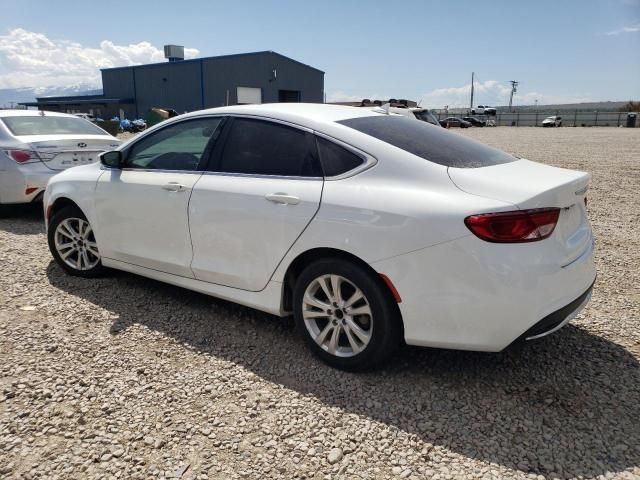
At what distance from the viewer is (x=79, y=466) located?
2359mm

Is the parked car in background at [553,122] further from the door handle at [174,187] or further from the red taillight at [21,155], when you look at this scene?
the door handle at [174,187]

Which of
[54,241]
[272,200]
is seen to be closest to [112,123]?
[54,241]

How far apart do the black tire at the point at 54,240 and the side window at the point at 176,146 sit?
0.83 m

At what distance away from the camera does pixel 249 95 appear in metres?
41.1

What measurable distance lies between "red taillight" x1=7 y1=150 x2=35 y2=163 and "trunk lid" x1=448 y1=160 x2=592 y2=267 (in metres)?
6.04

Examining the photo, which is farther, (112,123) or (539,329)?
(112,123)

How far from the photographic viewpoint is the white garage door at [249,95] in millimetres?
40131

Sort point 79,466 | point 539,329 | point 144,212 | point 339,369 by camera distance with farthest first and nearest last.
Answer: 1. point 144,212
2. point 339,369
3. point 539,329
4. point 79,466

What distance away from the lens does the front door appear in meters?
3.74

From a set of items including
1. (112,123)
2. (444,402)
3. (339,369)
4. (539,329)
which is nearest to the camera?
(539,329)

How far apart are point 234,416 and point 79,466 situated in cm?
77

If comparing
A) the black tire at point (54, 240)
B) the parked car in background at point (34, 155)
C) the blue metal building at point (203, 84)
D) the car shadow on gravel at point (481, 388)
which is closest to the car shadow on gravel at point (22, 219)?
the parked car in background at point (34, 155)

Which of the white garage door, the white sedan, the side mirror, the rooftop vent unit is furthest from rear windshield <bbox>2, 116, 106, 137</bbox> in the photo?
the rooftop vent unit

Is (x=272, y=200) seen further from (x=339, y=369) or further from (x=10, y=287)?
(x=10, y=287)
